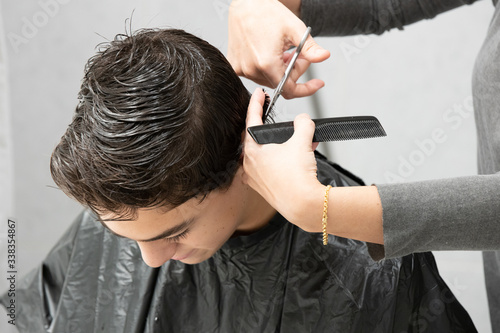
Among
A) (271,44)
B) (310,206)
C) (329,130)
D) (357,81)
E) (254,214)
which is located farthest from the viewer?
(357,81)

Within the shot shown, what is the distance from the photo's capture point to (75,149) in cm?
120

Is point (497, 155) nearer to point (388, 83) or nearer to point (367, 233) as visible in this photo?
point (367, 233)

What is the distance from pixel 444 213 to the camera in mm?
993

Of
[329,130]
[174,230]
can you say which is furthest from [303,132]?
[174,230]

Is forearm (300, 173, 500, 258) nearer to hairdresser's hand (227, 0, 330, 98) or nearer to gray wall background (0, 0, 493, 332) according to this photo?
hairdresser's hand (227, 0, 330, 98)

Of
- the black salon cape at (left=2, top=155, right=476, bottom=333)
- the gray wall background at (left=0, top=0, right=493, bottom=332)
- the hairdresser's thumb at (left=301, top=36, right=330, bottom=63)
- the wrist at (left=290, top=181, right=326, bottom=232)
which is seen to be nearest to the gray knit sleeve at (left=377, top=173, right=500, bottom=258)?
the wrist at (left=290, top=181, right=326, bottom=232)

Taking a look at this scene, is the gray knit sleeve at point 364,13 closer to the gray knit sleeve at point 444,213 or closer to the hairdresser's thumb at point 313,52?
the hairdresser's thumb at point 313,52

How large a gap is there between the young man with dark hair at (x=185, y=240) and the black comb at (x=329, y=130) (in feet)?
0.57

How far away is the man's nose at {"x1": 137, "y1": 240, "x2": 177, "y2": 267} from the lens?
134 centimetres

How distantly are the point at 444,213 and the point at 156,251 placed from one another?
0.69 m

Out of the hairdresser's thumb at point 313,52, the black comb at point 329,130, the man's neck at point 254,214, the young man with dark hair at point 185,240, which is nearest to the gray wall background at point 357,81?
the young man with dark hair at point 185,240

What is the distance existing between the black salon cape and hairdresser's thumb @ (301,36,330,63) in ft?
1.57

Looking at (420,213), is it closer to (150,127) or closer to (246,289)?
(150,127)

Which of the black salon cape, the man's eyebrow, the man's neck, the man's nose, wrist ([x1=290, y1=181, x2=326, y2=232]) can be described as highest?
wrist ([x1=290, y1=181, x2=326, y2=232])
